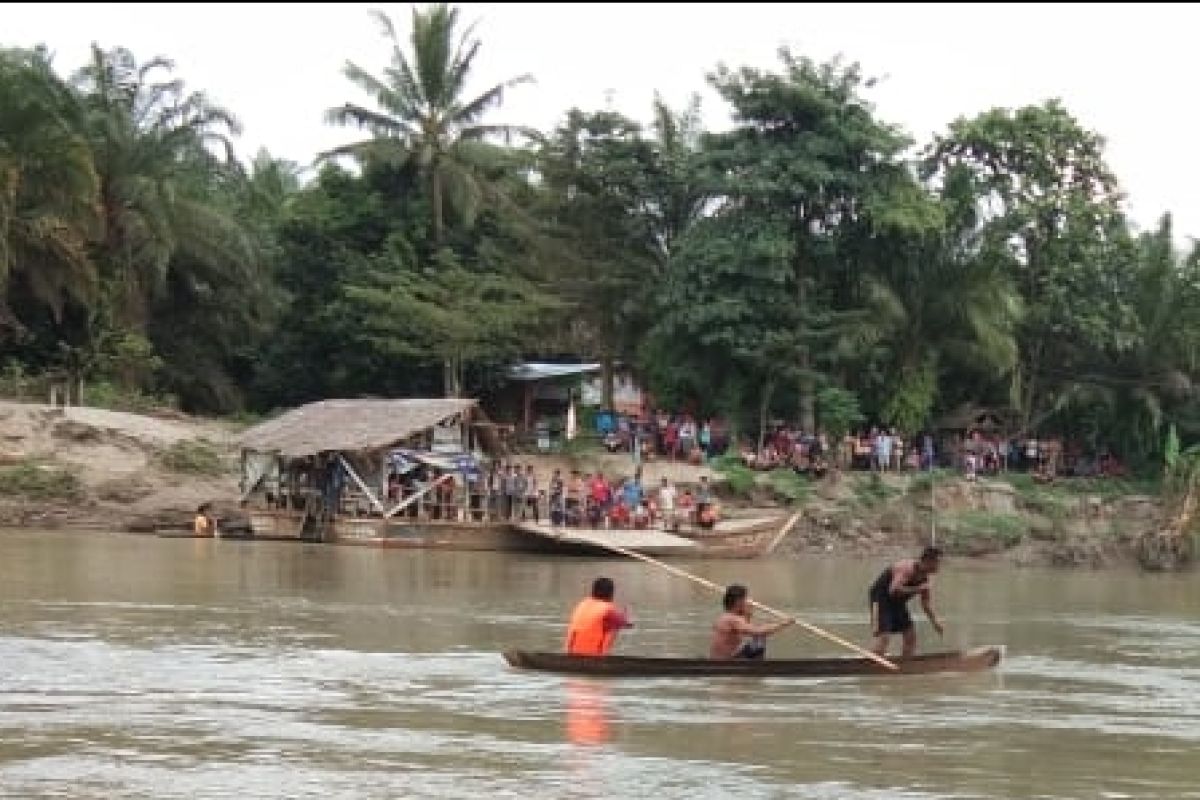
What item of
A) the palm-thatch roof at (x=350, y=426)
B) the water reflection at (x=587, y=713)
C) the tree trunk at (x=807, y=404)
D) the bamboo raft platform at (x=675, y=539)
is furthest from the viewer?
the tree trunk at (x=807, y=404)

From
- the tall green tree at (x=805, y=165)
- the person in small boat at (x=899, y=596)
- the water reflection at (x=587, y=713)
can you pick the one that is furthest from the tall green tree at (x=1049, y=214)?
the water reflection at (x=587, y=713)

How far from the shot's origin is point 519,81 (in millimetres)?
45031

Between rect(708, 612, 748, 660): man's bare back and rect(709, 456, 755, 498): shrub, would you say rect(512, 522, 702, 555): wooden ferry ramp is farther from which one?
rect(708, 612, 748, 660): man's bare back

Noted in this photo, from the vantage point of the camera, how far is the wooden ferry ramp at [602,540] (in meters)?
31.3

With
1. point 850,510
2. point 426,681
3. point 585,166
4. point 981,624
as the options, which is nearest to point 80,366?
point 585,166

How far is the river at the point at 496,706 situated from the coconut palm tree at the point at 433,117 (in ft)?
68.8

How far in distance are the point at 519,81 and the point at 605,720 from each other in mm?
33666

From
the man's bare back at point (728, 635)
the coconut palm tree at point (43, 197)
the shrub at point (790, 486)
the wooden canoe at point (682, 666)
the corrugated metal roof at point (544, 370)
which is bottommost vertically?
the wooden canoe at point (682, 666)

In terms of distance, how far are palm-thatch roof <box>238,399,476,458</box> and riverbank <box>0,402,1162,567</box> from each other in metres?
1.85

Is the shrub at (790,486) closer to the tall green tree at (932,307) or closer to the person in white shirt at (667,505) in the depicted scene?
the person in white shirt at (667,505)

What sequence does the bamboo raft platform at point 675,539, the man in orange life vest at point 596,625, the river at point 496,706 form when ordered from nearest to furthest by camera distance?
the river at point 496,706
the man in orange life vest at point 596,625
the bamboo raft platform at point 675,539

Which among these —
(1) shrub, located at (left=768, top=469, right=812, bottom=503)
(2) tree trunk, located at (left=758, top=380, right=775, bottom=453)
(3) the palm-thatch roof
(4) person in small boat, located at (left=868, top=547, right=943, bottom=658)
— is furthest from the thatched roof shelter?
(4) person in small boat, located at (left=868, top=547, right=943, bottom=658)

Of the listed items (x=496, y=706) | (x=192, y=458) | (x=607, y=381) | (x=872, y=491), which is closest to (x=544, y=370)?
(x=607, y=381)

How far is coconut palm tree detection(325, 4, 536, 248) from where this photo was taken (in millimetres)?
44125
